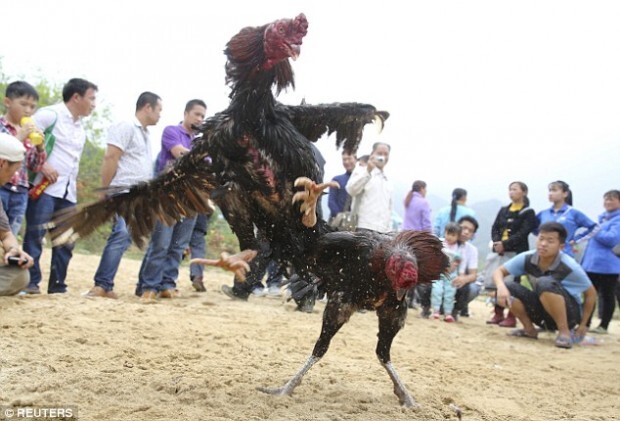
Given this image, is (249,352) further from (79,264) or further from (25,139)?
(79,264)

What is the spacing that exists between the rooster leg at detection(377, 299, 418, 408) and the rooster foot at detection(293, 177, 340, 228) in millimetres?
656

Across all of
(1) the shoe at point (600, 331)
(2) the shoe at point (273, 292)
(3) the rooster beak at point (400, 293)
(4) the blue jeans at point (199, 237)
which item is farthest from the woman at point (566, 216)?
(3) the rooster beak at point (400, 293)

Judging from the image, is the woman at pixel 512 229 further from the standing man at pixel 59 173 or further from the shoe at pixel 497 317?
the standing man at pixel 59 173

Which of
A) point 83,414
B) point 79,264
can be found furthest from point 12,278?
point 79,264

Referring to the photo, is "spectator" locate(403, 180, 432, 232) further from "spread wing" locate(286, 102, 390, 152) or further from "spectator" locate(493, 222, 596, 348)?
"spread wing" locate(286, 102, 390, 152)

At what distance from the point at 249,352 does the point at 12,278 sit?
6.79 feet

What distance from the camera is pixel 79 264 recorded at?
855cm

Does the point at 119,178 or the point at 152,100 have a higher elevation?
the point at 152,100

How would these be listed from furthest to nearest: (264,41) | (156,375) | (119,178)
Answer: (119,178) < (156,375) < (264,41)

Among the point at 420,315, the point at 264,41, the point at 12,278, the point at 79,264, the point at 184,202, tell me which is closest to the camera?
the point at 264,41

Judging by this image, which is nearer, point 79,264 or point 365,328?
point 365,328

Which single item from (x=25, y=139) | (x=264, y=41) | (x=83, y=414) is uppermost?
(x=264, y=41)

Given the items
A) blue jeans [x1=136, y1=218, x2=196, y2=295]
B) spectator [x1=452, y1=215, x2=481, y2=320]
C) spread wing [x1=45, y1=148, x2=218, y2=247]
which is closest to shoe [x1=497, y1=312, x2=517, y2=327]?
spectator [x1=452, y1=215, x2=481, y2=320]

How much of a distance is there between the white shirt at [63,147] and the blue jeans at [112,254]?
0.50 metres
